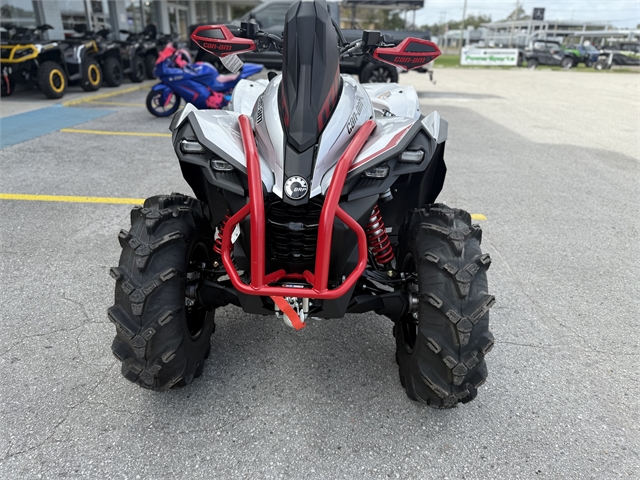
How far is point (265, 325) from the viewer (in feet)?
9.68

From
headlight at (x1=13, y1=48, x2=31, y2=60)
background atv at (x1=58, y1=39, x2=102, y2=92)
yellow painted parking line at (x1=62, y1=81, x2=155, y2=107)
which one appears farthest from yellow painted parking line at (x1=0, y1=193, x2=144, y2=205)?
background atv at (x1=58, y1=39, x2=102, y2=92)

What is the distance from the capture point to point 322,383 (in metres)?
2.51

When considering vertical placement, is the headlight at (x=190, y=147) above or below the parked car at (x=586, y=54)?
above

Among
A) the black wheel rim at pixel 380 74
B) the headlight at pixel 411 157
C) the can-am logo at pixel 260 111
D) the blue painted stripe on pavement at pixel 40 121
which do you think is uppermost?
the can-am logo at pixel 260 111

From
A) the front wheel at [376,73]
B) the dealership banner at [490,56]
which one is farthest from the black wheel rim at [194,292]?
the dealership banner at [490,56]

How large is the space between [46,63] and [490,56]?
91.6 feet

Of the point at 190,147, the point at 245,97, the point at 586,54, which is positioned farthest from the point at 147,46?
the point at 586,54

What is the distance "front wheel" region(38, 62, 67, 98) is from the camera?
32.0 ft

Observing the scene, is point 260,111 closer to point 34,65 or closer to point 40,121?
point 40,121

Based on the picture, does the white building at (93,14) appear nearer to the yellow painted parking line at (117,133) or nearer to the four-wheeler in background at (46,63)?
the four-wheeler in background at (46,63)

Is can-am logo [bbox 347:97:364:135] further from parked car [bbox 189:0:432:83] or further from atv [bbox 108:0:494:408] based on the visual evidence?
parked car [bbox 189:0:432:83]

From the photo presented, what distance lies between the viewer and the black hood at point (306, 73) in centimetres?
207

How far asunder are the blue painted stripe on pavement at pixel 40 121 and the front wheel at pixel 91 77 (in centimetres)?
187

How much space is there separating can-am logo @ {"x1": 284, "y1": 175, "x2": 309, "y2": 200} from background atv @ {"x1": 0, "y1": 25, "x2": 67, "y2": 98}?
9706 mm
